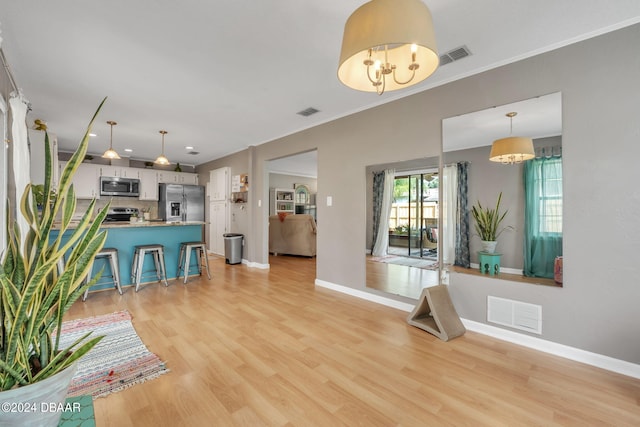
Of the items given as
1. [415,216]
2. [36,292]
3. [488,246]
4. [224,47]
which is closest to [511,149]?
[488,246]

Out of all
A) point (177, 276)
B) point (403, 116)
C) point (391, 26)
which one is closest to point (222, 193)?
point (177, 276)

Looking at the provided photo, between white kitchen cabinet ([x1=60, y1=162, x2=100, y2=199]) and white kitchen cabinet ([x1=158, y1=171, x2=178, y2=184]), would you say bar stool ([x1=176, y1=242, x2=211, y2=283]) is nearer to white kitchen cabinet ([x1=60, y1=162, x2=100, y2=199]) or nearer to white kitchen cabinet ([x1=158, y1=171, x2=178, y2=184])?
white kitchen cabinet ([x1=60, y1=162, x2=100, y2=199])

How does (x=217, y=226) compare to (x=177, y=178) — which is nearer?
(x=217, y=226)

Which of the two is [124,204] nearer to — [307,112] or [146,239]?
[146,239]

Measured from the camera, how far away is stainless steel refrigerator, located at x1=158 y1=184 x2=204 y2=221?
7035mm

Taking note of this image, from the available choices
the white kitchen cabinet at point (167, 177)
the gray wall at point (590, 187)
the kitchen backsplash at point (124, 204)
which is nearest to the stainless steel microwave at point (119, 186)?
the kitchen backsplash at point (124, 204)

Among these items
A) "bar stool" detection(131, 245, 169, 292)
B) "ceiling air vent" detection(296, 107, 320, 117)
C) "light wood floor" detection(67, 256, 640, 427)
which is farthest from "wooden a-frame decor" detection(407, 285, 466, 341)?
"bar stool" detection(131, 245, 169, 292)

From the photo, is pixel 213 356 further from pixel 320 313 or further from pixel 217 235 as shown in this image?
pixel 217 235

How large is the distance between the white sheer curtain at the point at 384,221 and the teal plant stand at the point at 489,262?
1.08 m

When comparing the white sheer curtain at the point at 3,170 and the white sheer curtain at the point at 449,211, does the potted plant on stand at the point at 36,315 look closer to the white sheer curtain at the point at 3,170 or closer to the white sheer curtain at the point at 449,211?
the white sheer curtain at the point at 3,170

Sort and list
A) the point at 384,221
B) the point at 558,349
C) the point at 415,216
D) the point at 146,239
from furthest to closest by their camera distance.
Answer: the point at 146,239
the point at 384,221
the point at 415,216
the point at 558,349

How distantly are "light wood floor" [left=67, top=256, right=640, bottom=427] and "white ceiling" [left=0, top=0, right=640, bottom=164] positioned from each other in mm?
2480

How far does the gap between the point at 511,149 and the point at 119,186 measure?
7.73 metres

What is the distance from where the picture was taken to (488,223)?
8.78ft
